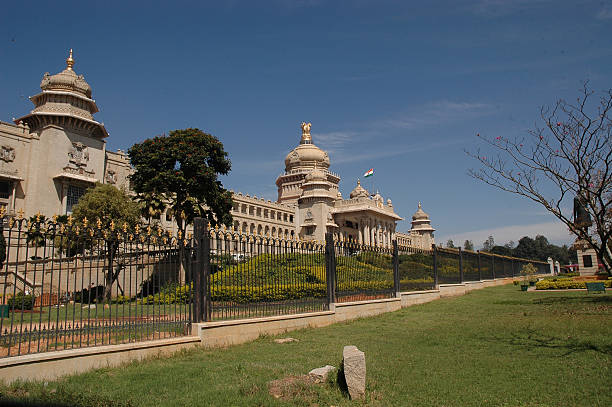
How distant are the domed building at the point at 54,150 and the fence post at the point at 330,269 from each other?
116 ft

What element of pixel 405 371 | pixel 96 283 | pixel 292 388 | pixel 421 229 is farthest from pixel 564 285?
pixel 421 229

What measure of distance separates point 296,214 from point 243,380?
61739 millimetres

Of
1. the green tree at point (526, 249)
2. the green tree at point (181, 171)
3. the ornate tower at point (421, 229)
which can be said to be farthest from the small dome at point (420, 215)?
the green tree at point (181, 171)

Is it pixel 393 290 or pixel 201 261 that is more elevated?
pixel 201 261

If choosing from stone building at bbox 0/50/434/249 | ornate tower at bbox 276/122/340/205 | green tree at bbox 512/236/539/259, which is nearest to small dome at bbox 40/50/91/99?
stone building at bbox 0/50/434/249

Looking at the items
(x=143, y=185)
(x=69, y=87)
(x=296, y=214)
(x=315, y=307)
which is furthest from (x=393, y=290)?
A: (x=296, y=214)

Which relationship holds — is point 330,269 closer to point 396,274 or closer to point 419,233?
point 396,274

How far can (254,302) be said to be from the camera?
1111 centimetres

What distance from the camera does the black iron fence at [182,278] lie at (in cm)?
779

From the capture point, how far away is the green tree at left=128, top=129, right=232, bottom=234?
2958 centimetres

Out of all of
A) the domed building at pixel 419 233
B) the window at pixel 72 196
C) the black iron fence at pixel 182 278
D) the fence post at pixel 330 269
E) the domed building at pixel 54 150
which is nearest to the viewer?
the black iron fence at pixel 182 278

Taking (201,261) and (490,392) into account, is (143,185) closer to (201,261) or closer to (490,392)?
(201,261)

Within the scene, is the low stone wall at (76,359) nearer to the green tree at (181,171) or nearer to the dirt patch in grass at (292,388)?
the dirt patch in grass at (292,388)

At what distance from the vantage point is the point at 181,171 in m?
29.9
